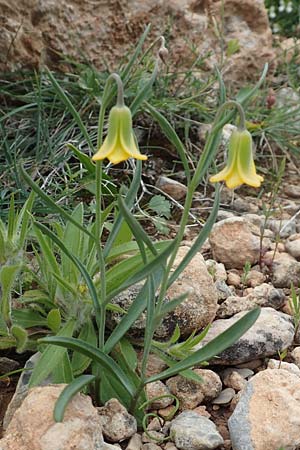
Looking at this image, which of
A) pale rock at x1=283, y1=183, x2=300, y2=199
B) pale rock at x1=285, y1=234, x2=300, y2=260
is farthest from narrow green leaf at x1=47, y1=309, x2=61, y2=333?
pale rock at x1=283, y1=183, x2=300, y2=199

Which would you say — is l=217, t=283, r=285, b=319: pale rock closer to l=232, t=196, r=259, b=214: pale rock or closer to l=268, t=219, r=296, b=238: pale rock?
l=268, t=219, r=296, b=238: pale rock

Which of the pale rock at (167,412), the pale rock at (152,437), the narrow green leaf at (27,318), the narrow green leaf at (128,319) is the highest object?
the narrow green leaf at (128,319)

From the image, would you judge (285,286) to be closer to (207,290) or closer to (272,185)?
(207,290)

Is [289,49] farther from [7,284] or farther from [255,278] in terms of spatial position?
[7,284]

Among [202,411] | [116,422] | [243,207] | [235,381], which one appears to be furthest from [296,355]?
[243,207]

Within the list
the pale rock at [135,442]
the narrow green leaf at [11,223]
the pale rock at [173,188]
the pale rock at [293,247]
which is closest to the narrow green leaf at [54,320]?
the narrow green leaf at [11,223]

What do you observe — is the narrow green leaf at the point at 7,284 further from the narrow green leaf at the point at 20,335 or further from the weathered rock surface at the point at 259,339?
the weathered rock surface at the point at 259,339

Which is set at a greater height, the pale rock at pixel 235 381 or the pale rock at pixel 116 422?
the pale rock at pixel 116 422
